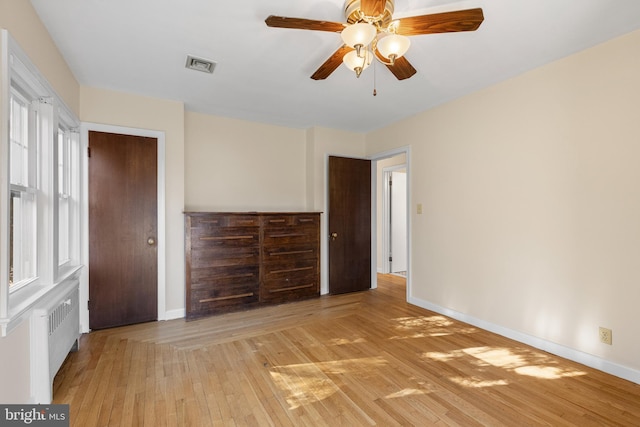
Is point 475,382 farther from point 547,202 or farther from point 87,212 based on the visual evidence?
point 87,212

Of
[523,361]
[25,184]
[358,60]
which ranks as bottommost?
[523,361]

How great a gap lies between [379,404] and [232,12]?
8.89ft

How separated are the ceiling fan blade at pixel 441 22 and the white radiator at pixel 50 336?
278 cm

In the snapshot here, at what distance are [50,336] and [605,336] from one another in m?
4.00

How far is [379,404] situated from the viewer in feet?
6.03

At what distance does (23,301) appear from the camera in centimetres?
168

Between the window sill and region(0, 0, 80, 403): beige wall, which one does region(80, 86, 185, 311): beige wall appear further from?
the window sill

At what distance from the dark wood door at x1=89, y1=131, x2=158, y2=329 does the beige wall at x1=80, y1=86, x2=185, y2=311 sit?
139 millimetres

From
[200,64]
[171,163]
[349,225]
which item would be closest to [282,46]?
[200,64]

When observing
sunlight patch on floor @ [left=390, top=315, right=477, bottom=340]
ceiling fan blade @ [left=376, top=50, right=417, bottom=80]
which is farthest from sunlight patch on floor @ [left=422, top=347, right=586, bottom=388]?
ceiling fan blade @ [left=376, top=50, right=417, bottom=80]

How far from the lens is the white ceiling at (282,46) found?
186 centimetres

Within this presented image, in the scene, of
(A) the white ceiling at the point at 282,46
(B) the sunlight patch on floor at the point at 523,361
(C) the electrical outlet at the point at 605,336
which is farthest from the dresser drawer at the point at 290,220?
(C) the electrical outlet at the point at 605,336

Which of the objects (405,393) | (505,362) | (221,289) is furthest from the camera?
(221,289)

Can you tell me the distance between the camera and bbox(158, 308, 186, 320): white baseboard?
3.32 meters
